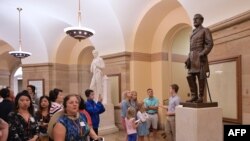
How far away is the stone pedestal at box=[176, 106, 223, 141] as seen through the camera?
12.0 feet

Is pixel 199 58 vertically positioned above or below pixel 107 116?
above

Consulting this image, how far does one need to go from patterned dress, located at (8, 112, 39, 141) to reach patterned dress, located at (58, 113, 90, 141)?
767mm

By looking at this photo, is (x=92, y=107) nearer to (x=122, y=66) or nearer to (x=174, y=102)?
(x=174, y=102)

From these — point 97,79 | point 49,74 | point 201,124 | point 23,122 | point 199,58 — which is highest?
point 199,58

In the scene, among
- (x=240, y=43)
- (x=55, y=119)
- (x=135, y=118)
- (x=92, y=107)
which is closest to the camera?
(x=55, y=119)

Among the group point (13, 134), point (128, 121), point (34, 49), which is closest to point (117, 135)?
point (128, 121)

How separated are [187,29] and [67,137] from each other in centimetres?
746

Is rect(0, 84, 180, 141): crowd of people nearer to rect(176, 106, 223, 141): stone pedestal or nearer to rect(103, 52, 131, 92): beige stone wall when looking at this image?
rect(176, 106, 223, 141): stone pedestal

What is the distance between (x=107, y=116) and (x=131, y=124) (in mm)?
3819

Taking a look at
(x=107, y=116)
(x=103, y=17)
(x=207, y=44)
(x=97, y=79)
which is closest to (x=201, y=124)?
(x=207, y=44)

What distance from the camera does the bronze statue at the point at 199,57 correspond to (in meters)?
3.79

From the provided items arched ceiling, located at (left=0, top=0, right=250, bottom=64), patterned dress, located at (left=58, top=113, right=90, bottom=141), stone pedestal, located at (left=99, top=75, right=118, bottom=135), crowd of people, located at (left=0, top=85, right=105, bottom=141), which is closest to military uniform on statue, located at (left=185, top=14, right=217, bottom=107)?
crowd of people, located at (left=0, top=85, right=105, bottom=141)

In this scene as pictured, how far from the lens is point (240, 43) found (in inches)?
183

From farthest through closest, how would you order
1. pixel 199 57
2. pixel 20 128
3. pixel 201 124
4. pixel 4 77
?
pixel 4 77, pixel 199 57, pixel 201 124, pixel 20 128
